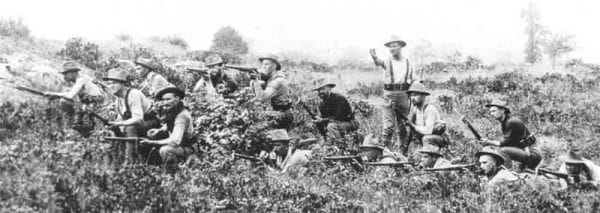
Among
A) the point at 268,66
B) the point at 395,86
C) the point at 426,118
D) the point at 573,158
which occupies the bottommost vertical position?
the point at 573,158

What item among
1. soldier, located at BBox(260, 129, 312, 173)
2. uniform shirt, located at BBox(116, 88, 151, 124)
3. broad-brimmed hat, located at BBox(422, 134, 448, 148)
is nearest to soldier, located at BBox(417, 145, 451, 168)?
broad-brimmed hat, located at BBox(422, 134, 448, 148)

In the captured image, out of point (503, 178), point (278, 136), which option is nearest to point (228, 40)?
point (278, 136)

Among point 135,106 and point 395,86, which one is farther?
point 395,86

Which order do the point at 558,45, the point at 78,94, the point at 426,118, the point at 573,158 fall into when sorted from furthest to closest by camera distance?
the point at 558,45, the point at 426,118, the point at 573,158, the point at 78,94

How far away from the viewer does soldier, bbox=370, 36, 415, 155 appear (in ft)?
33.0

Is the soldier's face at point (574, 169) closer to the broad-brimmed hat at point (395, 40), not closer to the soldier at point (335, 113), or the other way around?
the broad-brimmed hat at point (395, 40)

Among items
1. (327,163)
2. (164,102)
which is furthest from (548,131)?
(164,102)

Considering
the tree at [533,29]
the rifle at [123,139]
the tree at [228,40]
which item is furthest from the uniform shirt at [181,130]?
the tree at [533,29]

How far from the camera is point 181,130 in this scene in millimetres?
7605

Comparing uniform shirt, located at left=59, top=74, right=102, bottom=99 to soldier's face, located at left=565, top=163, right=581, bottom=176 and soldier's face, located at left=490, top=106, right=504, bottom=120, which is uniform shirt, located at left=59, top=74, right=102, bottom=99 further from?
soldier's face, located at left=565, top=163, right=581, bottom=176

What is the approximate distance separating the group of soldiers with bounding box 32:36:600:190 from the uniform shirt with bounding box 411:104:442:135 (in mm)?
15

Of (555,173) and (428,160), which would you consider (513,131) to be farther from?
(428,160)

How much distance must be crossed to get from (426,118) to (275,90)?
226 cm

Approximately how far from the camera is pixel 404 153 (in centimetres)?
988
